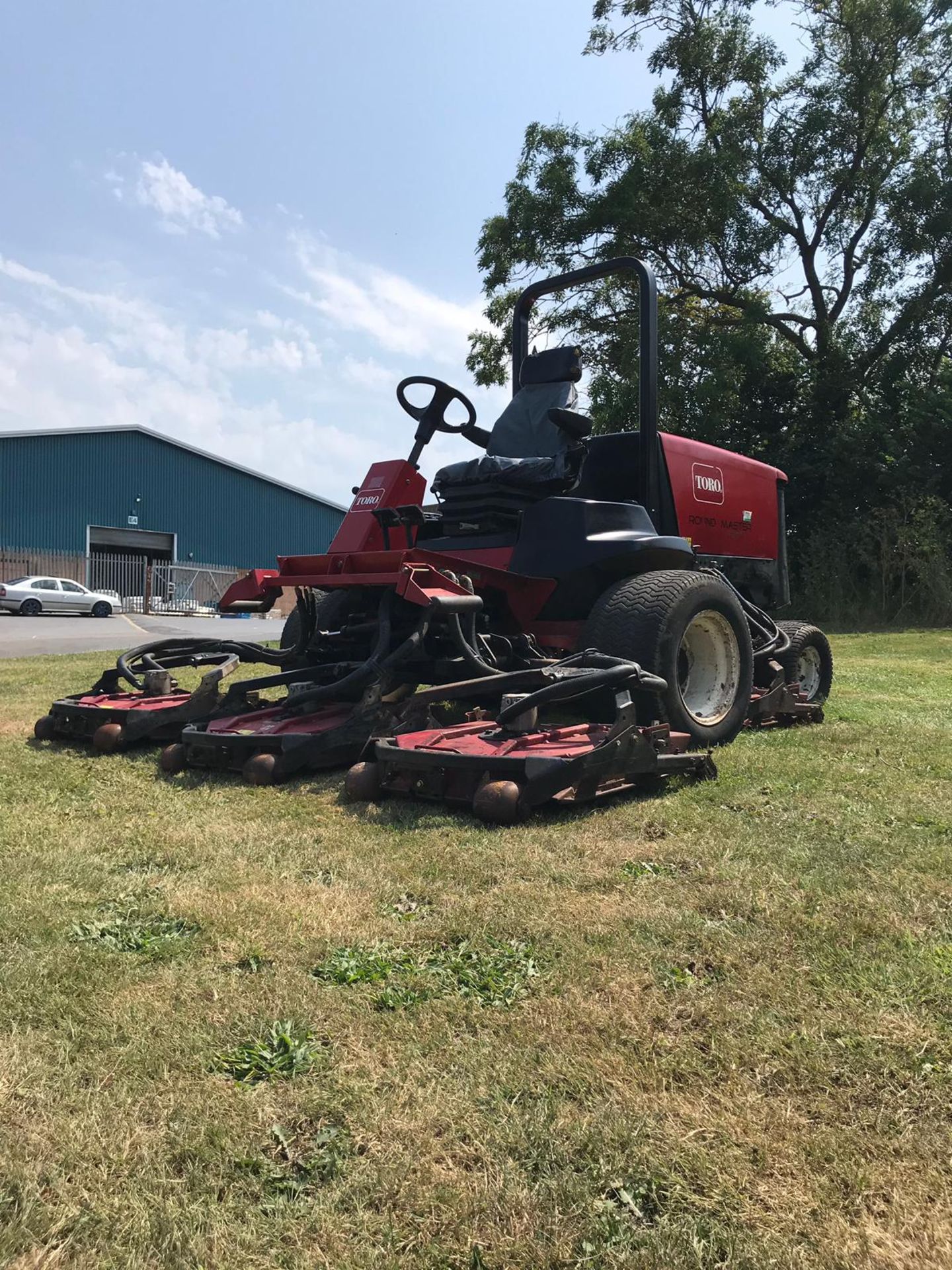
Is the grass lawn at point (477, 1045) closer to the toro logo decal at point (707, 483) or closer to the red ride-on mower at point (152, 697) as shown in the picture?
the red ride-on mower at point (152, 697)

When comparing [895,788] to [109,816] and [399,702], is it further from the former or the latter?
[109,816]

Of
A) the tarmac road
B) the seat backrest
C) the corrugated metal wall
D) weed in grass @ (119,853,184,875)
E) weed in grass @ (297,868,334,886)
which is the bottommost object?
weed in grass @ (119,853,184,875)

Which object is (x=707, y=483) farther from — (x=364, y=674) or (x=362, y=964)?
(x=362, y=964)

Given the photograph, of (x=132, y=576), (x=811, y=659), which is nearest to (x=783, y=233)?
(x=811, y=659)

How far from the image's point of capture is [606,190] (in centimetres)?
1858

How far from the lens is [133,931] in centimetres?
241

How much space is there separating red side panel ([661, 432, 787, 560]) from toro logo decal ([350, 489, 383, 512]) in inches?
69.9

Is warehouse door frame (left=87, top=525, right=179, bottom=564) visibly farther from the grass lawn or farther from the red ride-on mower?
the grass lawn

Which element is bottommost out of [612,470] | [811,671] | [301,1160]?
[301,1160]

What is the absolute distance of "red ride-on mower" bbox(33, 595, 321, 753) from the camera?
4.73 m

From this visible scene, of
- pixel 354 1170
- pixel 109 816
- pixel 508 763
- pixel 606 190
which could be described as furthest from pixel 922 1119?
pixel 606 190

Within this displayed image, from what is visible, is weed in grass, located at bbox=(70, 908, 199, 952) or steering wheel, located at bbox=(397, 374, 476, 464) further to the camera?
steering wheel, located at bbox=(397, 374, 476, 464)

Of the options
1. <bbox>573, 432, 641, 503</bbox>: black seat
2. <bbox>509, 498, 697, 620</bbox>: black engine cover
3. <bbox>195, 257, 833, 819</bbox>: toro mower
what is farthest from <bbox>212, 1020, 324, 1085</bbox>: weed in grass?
<bbox>573, 432, 641, 503</bbox>: black seat

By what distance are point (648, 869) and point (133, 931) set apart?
152 centimetres
